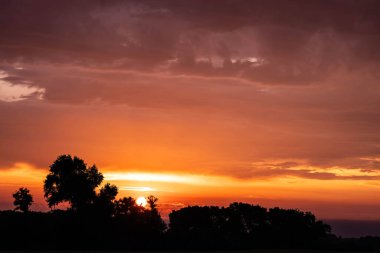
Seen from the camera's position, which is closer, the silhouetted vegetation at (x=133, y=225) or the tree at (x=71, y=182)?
the silhouetted vegetation at (x=133, y=225)

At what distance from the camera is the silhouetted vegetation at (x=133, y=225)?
301 feet

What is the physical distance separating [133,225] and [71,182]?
16.4 meters

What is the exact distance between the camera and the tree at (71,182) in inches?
4193

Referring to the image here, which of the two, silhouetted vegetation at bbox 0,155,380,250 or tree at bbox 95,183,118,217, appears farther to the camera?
tree at bbox 95,183,118,217

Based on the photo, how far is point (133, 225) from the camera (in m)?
101

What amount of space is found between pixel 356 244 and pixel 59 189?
5756 cm

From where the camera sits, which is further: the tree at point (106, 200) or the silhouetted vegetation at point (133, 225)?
the tree at point (106, 200)

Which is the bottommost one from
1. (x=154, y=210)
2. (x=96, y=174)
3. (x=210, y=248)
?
(x=210, y=248)

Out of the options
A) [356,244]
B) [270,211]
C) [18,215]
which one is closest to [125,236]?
[18,215]

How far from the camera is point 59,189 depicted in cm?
10781

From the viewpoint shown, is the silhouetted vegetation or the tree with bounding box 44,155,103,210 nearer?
the silhouetted vegetation

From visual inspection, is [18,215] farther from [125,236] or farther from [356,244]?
[356,244]

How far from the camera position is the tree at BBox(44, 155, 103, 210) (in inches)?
4193

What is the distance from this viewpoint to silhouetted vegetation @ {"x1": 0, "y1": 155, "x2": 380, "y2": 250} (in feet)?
301
